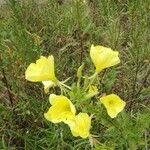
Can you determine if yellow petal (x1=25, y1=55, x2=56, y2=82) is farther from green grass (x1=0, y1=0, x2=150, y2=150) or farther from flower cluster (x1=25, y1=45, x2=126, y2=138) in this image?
green grass (x1=0, y1=0, x2=150, y2=150)

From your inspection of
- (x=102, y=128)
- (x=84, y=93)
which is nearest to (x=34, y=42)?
(x=102, y=128)

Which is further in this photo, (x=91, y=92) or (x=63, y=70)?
(x=63, y=70)

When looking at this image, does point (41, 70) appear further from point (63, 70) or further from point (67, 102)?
point (63, 70)

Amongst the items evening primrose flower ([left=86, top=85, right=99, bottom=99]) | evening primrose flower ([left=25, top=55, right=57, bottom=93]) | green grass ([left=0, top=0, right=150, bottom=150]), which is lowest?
green grass ([left=0, top=0, right=150, bottom=150])

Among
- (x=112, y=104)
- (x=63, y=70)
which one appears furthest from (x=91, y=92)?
(x=63, y=70)

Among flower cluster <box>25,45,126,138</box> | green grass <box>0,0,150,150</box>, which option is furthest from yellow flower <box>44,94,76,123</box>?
green grass <box>0,0,150,150</box>

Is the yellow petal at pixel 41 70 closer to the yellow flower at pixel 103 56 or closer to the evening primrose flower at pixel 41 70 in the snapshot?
the evening primrose flower at pixel 41 70

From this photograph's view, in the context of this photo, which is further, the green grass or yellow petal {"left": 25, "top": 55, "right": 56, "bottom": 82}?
the green grass
